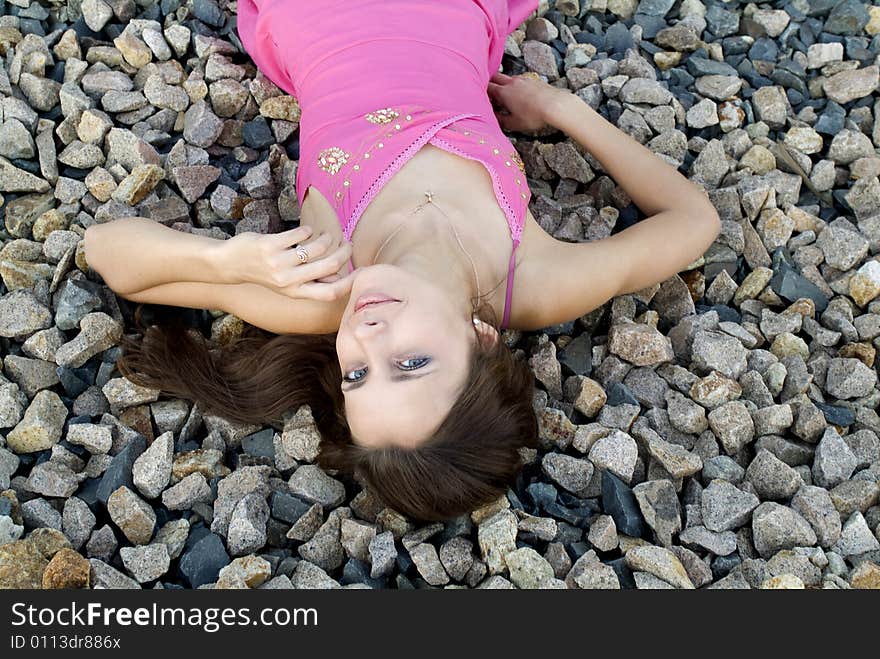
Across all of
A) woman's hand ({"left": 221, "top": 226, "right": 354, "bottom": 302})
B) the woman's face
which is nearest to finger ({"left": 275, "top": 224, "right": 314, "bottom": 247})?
woman's hand ({"left": 221, "top": 226, "right": 354, "bottom": 302})

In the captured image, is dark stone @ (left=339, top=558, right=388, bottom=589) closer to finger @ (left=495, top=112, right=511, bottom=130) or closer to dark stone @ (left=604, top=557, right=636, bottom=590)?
dark stone @ (left=604, top=557, right=636, bottom=590)

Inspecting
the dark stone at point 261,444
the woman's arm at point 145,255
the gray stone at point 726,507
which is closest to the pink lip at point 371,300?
the woman's arm at point 145,255

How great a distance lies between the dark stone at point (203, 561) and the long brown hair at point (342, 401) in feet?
0.95

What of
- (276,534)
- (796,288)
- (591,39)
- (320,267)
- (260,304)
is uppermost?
(320,267)

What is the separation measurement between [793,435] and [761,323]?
32 centimetres

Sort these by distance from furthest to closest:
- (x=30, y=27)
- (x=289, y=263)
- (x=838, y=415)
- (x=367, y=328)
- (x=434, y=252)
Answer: (x=30, y=27) → (x=838, y=415) → (x=434, y=252) → (x=289, y=263) → (x=367, y=328)

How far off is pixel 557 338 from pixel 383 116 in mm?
694

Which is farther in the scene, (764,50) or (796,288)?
(764,50)

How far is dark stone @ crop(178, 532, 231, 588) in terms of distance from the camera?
1.89m

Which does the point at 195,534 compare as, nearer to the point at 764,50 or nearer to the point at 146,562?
the point at 146,562

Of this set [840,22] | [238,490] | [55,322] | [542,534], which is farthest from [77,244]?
[840,22]

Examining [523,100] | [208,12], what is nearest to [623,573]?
[523,100]

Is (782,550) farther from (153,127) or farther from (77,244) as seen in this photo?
(153,127)

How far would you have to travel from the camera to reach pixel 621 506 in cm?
201
